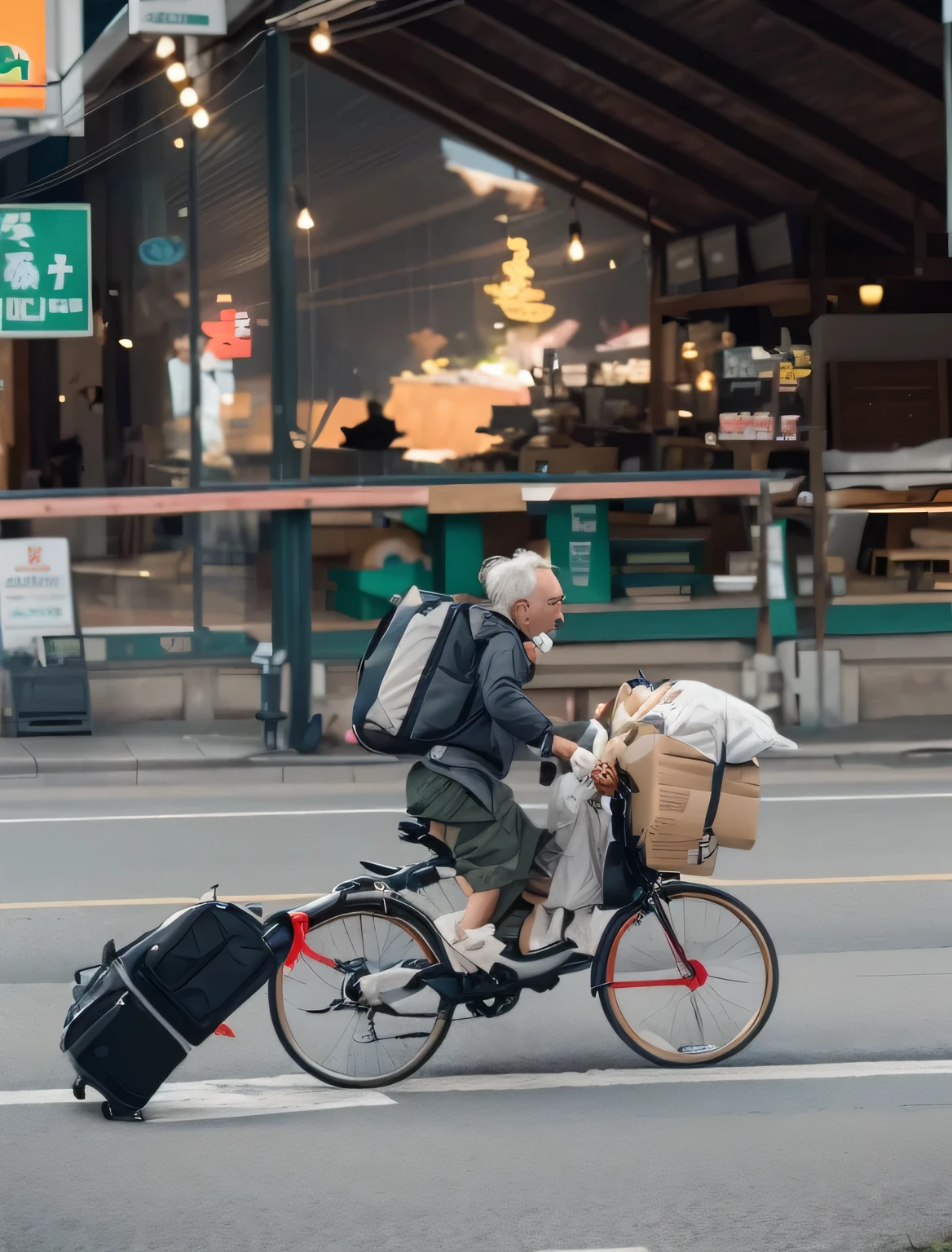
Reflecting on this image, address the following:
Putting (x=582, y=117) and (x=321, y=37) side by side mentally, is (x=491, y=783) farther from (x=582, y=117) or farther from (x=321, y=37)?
(x=582, y=117)

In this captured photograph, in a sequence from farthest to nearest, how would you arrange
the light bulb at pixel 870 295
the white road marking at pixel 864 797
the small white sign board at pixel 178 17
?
the light bulb at pixel 870 295 → the small white sign board at pixel 178 17 → the white road marking at pixel 864 797

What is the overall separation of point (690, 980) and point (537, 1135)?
854 mm

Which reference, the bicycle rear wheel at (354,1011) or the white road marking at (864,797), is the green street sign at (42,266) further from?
Answer: the bicycle rear wheel at (354,1011)

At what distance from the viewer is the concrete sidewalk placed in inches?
503

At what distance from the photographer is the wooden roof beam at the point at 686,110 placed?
46.8 feet

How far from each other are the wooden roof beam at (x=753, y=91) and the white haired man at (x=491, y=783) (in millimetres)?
9587

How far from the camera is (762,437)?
48.5 feet

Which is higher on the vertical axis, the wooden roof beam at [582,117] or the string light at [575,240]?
the wooden roof beam at [582,117]

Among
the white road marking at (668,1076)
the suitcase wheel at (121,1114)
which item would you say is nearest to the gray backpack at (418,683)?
Answer: the white road marking at (668,1076)

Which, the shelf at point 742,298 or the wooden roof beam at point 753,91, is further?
the shelf at point 742,298

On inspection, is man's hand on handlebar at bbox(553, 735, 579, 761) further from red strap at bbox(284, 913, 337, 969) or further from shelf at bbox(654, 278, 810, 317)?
shelf at bbox(654, 278, 810, 317)

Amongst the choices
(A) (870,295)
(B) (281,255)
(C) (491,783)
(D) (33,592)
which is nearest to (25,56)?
(B) (281,255)

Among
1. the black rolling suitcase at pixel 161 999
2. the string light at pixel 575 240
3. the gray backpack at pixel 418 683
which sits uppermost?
the string light at pixel 575 240

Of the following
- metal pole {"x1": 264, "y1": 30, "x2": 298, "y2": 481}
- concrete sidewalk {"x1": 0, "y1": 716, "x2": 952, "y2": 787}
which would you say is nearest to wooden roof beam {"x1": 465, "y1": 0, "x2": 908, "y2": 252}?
metal pole {"x1": 264, "y1": 30, "x2": 298, "y2": 481}
